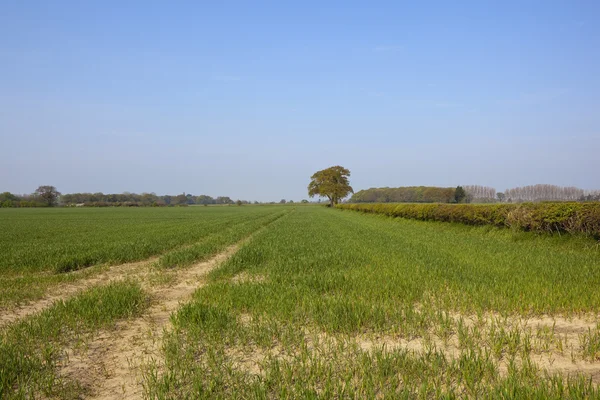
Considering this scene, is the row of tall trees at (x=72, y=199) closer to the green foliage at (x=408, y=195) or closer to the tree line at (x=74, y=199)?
the tree line at (x=74, y=199)

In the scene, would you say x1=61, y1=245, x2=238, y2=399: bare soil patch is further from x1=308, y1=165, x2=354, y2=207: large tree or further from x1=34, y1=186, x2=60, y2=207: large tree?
x1=34, y1=186, x2=60, y2=207: large tree

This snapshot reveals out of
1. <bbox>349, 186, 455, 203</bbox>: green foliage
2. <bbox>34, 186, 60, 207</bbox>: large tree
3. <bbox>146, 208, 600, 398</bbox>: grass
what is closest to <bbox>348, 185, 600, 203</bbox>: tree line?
<bbox>349, 186, 455, 203</bbox>: green foliage

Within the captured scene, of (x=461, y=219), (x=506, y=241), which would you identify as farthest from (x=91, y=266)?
(x=461, y=219)

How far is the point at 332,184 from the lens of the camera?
3780 inches

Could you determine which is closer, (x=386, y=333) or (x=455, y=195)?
(x=386, y=333)

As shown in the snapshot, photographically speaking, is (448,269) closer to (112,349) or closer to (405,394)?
(405,394)

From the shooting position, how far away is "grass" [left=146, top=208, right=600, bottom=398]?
321cm

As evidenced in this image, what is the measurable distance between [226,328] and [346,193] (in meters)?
94.1

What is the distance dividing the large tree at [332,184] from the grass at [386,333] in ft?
286

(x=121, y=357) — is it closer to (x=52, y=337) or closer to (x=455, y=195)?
(x=52, y=337)

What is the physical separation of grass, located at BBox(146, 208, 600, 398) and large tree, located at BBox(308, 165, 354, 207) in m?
87.2

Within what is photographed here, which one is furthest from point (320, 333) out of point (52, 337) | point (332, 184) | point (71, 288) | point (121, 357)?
point (332, 184)

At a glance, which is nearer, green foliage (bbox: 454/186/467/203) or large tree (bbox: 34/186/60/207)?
green foliage (bbox: 454/186/467/203)

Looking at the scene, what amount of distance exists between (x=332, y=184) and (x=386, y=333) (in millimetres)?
91866
